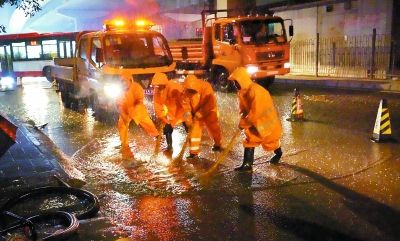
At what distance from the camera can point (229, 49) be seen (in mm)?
15344

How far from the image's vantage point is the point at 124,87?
8023 mm

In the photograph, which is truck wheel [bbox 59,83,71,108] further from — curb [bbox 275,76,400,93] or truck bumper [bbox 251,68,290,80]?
curb [bbox 275,76,400,93]

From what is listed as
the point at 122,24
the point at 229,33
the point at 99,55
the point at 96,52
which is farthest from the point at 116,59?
the point at 229,33

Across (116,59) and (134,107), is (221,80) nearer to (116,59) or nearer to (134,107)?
(116,59)

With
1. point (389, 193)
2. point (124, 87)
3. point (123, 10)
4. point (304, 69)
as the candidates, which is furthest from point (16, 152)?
point (123, 10)

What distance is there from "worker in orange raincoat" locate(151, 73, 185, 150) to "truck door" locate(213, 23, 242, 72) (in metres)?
7.72

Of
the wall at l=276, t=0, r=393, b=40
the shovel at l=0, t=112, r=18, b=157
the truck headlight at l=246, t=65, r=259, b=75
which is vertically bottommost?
the shovel at l=0, t=112, r=18, b=157

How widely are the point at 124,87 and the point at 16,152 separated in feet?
6.84

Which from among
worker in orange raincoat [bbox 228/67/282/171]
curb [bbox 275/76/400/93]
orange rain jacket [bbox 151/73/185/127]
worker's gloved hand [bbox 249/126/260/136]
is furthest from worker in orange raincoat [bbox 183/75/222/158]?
curb [bbox 275/76/400/93]

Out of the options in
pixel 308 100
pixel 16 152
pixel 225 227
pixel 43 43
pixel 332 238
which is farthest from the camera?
A: pixel 43 43

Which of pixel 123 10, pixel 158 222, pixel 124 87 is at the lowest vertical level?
pixel 158 222

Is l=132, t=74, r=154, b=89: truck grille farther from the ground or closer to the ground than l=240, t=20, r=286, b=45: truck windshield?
closer to the ground

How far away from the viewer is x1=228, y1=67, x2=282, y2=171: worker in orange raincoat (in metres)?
6.15

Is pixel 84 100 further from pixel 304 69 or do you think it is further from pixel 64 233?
pixel 304 69
